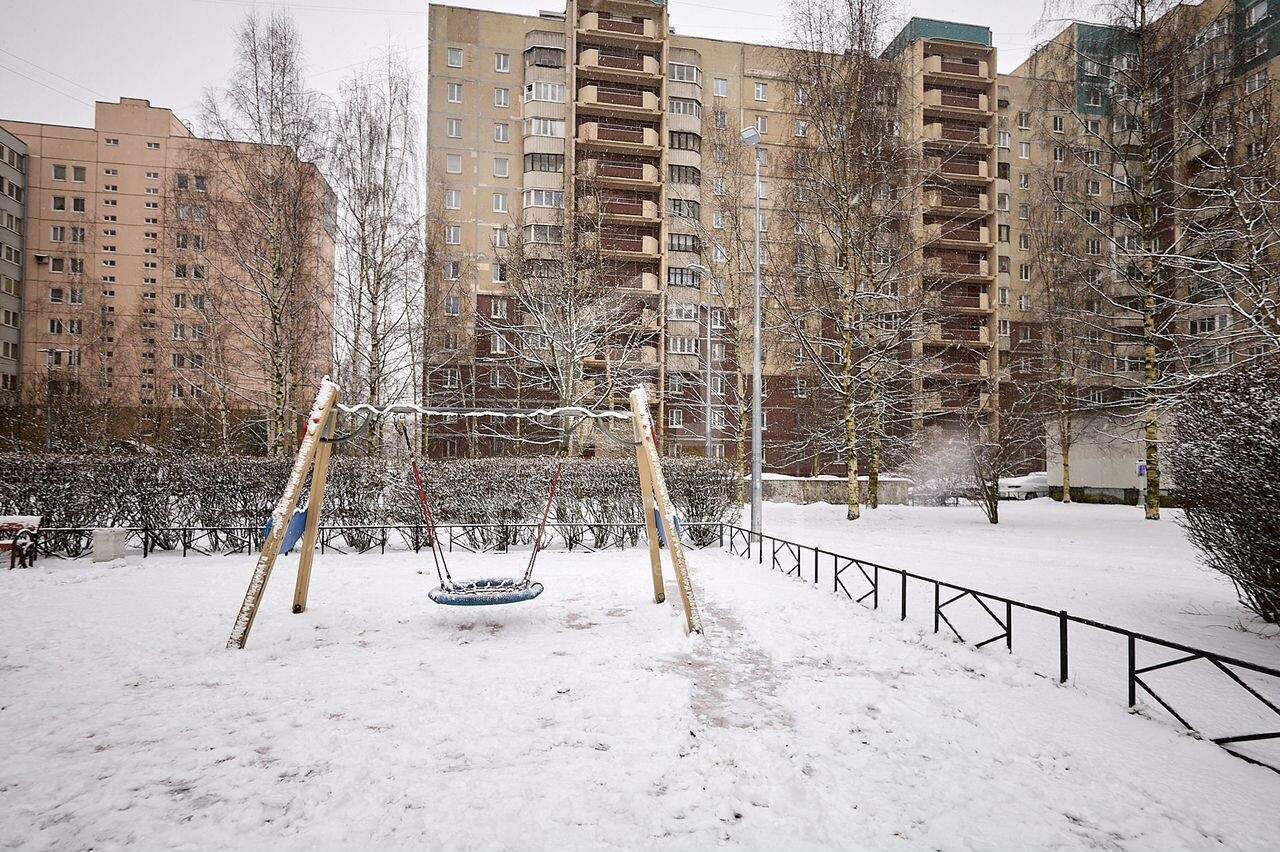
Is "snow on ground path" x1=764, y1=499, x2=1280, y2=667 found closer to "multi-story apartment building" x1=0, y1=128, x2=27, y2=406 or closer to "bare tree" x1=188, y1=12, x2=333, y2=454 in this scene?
"bare tree" x1=188, y1=12, x2=333, y2=454

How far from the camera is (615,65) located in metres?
35.2

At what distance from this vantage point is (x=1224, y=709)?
4844mm

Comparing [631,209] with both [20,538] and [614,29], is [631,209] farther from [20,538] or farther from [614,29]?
[20,538]

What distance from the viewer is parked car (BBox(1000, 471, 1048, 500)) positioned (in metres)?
32.7

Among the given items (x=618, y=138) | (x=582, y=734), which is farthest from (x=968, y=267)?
(x=582, y=734)

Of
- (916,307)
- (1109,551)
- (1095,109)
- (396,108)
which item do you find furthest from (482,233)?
(1109,551)

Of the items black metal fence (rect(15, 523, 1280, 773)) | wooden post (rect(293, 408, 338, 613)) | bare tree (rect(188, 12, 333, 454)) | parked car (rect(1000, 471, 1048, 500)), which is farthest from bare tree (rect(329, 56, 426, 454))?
parked car (rect(1000, 471, 1048, 500))

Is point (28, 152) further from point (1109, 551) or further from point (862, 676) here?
point (1109, 551)

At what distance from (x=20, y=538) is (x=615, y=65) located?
35.0 metres

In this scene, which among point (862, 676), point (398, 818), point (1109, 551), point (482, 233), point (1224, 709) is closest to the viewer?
point (398, 818)

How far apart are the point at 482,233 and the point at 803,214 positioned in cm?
2115

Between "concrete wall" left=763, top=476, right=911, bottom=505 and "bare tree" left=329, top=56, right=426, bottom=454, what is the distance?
17.0 metres

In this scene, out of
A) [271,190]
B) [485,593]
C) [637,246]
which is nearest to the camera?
[485,593]

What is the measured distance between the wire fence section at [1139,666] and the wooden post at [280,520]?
7.19 m
